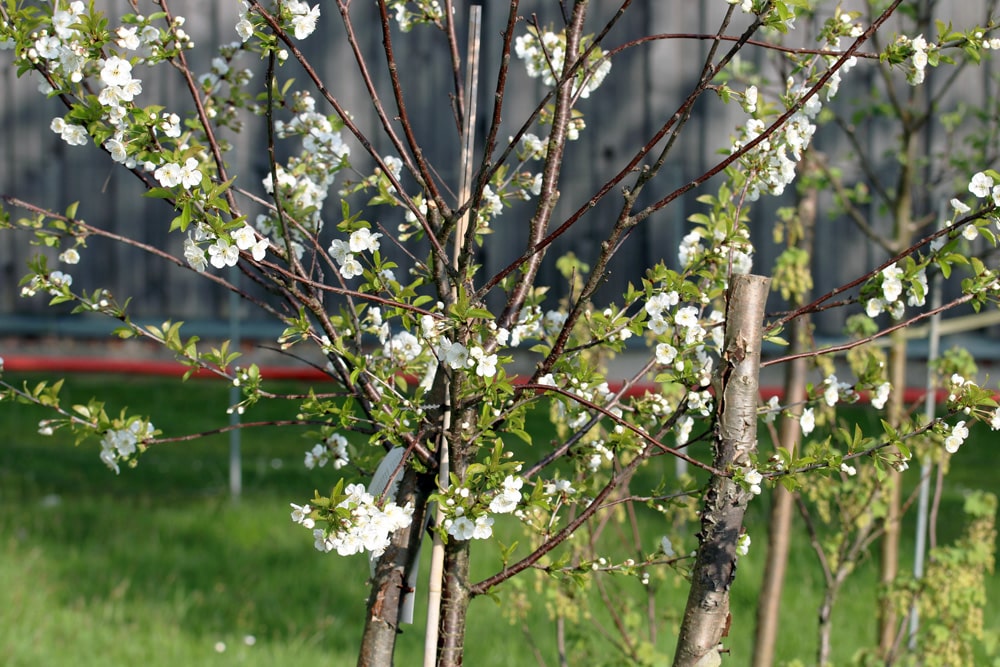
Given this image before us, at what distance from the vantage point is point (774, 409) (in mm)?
1720

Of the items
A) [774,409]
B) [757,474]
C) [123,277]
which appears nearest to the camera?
[757,474]

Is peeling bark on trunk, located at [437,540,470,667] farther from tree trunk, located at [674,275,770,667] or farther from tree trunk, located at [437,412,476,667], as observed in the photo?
tree trunk, located at [674,275,770,667]

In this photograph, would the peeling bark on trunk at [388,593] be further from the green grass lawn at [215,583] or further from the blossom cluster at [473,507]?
the green grass lawn at [215,583]

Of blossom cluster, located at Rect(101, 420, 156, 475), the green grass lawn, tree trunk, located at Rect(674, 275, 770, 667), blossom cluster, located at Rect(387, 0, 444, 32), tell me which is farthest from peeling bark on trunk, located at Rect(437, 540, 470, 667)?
the green grass lawn

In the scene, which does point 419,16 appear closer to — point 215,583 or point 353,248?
point 353,248

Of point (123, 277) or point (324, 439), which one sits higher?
point (123, 277)

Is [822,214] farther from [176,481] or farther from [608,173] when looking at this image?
[176,481]

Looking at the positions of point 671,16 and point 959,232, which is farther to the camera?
point 671,16

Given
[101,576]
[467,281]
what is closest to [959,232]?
[467,281]

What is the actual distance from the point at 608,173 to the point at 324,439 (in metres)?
4.29

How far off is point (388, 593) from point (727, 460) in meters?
0.52

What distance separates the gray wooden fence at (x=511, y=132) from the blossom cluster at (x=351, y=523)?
4.03 m

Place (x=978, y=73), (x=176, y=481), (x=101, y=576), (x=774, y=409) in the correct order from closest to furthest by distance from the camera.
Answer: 1. (x=774, y=409)
2. (x=101, y=576)
3. (x=176, y=481)
4. (x=978, y=73)

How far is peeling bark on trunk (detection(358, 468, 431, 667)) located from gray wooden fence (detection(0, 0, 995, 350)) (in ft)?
12.5
